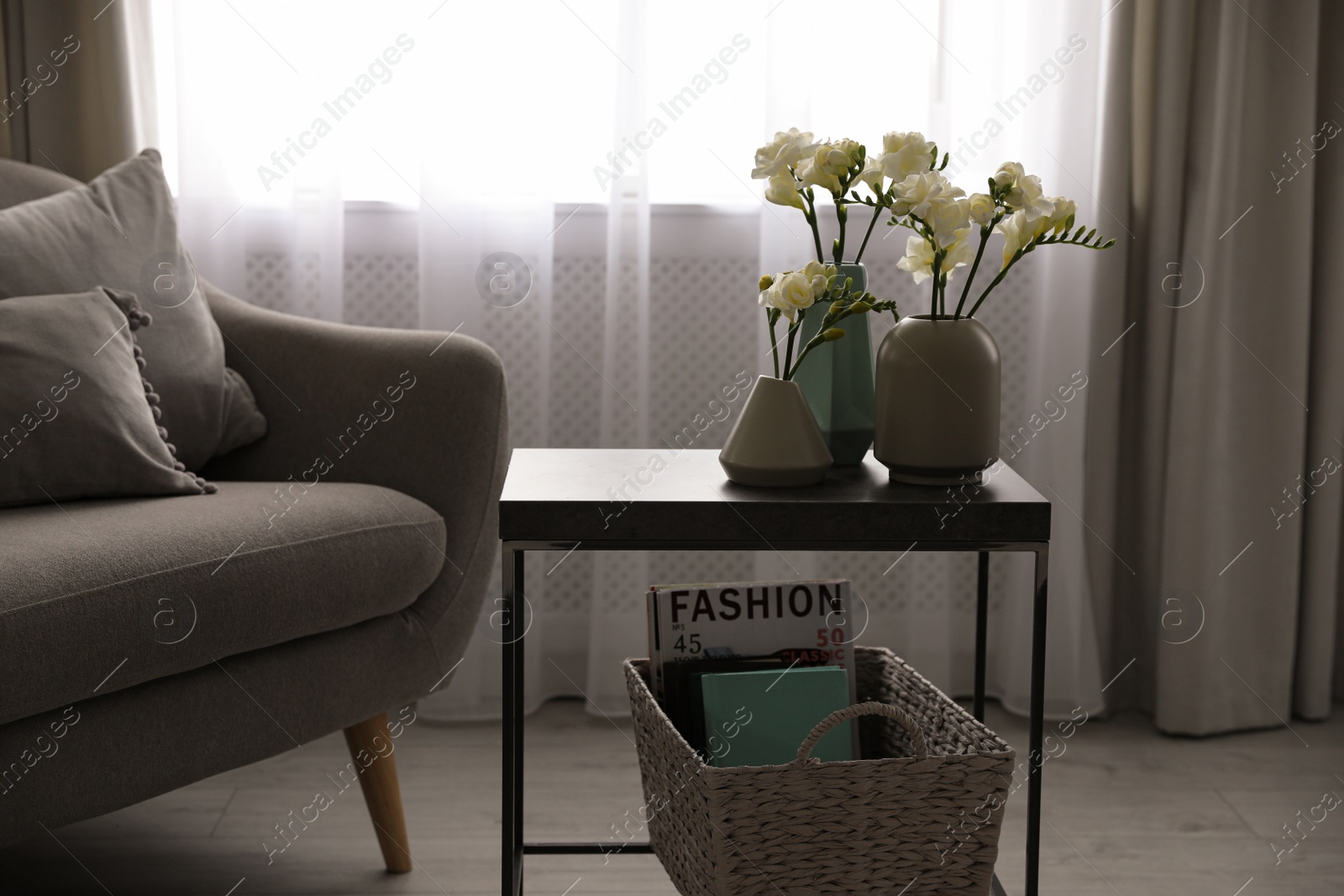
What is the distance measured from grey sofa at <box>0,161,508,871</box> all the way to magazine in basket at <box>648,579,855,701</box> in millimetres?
346

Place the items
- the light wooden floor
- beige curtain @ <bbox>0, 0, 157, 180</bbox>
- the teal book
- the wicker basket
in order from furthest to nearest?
beige curtain @ <bbox>0, 0, 157, 180</bbox> → the light wooden floor → the teal book → the wicker basket

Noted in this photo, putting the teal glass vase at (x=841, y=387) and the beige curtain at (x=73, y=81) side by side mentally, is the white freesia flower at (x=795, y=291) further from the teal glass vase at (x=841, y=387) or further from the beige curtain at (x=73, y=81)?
the beige curtain at (x=73, y=81)

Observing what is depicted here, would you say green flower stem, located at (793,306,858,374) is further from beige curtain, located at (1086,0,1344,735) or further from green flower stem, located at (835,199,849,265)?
beige curtain, located at (1086,0,1344,735)

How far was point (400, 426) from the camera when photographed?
57.2 inches

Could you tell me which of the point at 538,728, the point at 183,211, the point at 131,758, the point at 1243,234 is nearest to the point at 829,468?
the point at 131,758

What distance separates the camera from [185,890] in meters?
1.37

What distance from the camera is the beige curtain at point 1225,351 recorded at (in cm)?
183

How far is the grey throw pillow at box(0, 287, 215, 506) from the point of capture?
4.13 ft

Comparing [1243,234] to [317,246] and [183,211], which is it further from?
[183,211]

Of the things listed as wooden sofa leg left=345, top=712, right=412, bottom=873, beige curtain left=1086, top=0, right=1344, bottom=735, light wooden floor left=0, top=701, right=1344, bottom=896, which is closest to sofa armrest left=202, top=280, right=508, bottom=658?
wooden sofa leg left=345, top=712, right=412, bottom=873

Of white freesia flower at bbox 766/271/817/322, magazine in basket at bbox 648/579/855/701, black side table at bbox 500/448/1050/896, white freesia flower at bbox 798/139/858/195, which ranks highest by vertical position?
→ white freesia flower at bbox 798/139/858/195

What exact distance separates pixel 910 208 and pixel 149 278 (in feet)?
3.35

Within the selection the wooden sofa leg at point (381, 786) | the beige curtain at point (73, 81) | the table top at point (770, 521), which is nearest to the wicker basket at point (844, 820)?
the table top at point (770, 521)

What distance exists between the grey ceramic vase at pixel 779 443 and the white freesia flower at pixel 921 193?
0.62 feet
